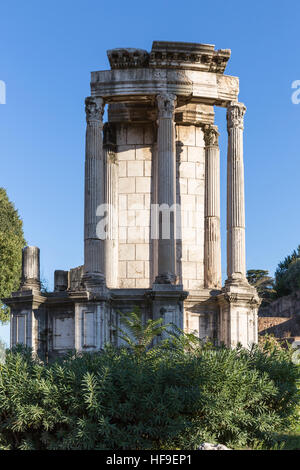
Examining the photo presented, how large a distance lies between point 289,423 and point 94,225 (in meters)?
9.50

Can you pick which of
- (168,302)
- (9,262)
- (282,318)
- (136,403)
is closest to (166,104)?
(168,302)

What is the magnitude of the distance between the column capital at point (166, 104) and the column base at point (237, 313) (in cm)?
537

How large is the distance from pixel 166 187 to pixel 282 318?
52.8m

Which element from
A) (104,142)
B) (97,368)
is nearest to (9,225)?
(104,142)

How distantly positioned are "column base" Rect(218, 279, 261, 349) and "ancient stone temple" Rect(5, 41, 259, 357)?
0.11ft

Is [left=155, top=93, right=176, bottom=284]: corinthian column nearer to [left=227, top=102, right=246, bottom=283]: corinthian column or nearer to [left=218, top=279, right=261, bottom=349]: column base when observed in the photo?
[left=218, top=279, right=261, bottom=349]: column base

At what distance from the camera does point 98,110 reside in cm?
2422

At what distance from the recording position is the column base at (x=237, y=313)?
2312 cm

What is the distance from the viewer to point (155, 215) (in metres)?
24.8

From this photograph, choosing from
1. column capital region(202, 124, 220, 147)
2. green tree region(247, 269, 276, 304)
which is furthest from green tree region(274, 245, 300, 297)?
column capital region(202, 124, 220, 147)

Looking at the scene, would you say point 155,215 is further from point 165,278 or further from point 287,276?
point 287,276

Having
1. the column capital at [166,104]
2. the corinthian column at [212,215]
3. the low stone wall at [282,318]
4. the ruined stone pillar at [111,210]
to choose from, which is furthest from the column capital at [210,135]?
the low stone wall at [282,318]

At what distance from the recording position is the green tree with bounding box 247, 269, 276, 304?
85875 mm

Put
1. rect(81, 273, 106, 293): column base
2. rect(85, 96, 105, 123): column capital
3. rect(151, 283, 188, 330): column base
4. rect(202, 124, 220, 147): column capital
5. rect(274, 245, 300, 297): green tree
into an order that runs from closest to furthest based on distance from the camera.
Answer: rect(151, 283, 188, 330): column base, rect(81, 273, 106, 293): column base, rect(85, 96, 105, 123): column capital, rect(202, 124, 220, 147): column capital, rect(274, 245, 300, 297): green tree
